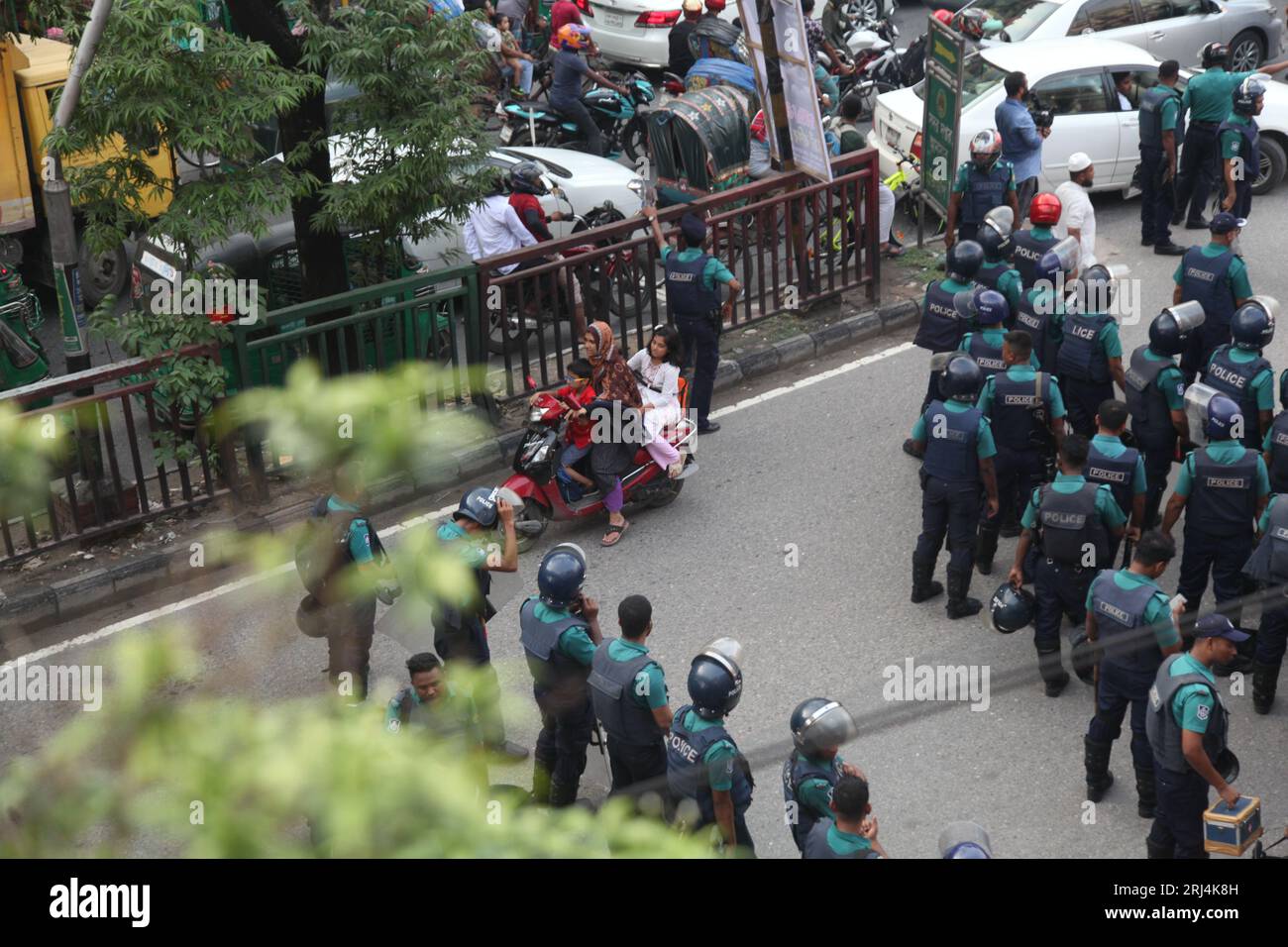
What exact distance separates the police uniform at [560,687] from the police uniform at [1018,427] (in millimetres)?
2992

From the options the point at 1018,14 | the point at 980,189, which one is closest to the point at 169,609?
the point at 980,189

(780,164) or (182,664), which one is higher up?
(182,664)

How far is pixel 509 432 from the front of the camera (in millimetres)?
11234

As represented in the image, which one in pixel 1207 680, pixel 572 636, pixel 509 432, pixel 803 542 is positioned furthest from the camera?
pixel 509 432

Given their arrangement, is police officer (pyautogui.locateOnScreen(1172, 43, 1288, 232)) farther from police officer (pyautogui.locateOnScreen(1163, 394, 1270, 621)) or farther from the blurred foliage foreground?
the blurred foliage foreground

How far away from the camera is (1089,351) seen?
9758 millimetres

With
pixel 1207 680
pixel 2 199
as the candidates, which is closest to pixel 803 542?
pixel 1207 680

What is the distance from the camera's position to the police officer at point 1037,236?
425 inches

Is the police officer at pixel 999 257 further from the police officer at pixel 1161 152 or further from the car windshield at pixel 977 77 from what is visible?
the car windshield at pixel 977 77

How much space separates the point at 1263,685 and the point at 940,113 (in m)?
6.90
